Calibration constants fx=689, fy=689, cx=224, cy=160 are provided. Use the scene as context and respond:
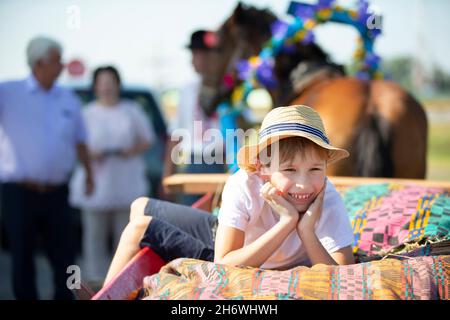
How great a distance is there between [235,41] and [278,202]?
4.33 metres

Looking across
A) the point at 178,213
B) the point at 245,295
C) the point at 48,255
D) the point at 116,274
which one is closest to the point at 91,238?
the point at 48,255

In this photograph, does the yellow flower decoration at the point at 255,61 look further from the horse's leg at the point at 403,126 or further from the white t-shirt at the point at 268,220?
the white t-shirt at the point at 268,220

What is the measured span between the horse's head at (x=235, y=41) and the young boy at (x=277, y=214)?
12.2ft

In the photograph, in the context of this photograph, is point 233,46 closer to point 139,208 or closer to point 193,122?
point 193,122

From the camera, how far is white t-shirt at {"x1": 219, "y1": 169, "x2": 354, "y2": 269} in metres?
2.38

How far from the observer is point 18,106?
15.9 ft

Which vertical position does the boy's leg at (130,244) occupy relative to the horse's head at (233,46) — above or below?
below

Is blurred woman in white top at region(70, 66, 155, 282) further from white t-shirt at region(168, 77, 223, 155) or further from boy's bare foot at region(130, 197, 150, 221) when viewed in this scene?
boy's bare foot at region(130, 197, 150, 221)

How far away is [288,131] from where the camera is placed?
228 centimetres

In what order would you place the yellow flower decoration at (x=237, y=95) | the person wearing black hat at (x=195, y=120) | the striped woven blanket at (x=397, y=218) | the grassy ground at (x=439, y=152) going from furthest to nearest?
the grassy ground at (x=439, y=152), the yellow flower decoration at (x=237, y=95), the person wearing black hat at (x=195, y=120), the striped woven blanket at (x=397, y=218)

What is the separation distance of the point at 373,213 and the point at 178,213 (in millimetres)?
916

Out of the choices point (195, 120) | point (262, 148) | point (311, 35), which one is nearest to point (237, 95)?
point (195, 120)

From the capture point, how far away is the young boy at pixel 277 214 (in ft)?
7.48

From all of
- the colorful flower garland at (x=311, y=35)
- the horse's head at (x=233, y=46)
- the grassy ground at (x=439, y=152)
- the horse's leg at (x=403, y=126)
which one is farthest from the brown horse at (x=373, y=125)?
the grassy ground at (x=439, y=152)
